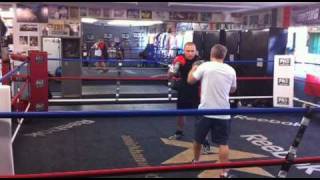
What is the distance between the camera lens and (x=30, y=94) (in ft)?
21.2

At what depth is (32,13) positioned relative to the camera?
11023 millimetres

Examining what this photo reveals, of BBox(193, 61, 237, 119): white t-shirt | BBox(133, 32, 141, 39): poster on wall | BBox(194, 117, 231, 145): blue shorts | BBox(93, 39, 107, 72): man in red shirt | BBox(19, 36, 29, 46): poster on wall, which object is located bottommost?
BBox(194, 117, 231, 145): blue shorts

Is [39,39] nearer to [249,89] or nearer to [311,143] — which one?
[249,89]

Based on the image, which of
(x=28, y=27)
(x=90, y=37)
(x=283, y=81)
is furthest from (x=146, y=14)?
(x=283, y=81)

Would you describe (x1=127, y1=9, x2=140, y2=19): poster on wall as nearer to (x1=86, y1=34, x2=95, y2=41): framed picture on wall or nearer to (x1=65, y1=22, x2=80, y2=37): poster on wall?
(x1=65, y1=22, x2=80, y2=37): poster on wall

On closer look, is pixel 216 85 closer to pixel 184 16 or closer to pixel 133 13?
pixel 133 13

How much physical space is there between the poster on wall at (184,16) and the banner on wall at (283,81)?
571 cm

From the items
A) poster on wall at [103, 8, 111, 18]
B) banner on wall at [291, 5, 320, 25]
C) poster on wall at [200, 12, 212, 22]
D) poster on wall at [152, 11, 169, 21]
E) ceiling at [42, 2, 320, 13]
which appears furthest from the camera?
poster on wall at [200, 12, 212, 22]

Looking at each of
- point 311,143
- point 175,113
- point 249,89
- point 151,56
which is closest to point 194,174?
point 175,113

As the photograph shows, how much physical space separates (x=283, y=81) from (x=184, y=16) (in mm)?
5968

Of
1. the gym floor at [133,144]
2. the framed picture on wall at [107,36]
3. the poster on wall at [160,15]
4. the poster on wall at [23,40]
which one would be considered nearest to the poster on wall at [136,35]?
the framed picture on wall at [107,36]

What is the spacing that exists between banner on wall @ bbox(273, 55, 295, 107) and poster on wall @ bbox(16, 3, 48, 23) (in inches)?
273

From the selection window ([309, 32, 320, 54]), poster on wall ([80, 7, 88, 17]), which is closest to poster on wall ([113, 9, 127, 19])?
poster on wall ([80, 7, 88, 17])

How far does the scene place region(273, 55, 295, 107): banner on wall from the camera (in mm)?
6953
